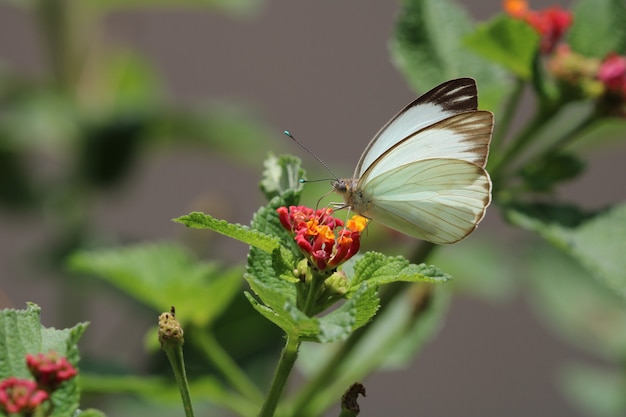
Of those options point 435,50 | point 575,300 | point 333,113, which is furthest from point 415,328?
point 333,113

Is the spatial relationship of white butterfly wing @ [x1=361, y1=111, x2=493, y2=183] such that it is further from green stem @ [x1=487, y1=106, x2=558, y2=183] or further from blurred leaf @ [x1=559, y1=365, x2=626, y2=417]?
blurred leaf @ [x1=559, y1=365, x2=626, y2=417]

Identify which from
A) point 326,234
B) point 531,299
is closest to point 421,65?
point 326,234

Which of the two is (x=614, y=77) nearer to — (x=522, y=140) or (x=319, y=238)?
(x=522, y=140)

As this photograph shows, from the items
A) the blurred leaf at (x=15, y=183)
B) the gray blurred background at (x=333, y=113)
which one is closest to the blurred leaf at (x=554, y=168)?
the blurred leaf at (x=15, y=183)

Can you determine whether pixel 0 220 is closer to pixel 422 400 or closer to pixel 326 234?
pixel 326 234

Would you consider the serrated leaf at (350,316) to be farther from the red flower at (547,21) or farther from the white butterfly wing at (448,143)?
Answer: the red flower at (547,21)

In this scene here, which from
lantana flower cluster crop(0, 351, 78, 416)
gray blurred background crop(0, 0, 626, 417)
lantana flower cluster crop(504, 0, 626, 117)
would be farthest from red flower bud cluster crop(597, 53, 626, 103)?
gray blurred background crop(0, 0, 626, 417)

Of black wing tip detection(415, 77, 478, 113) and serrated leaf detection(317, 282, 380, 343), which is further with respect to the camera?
black wing tip detection(415, 77, 478, 113)
